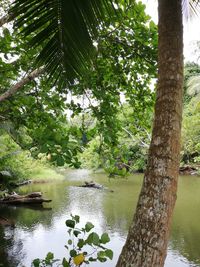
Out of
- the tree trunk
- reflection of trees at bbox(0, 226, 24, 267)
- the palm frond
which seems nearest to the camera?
the tree trunk

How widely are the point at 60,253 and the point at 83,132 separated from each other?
550 cm

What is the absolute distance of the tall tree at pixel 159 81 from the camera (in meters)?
1.90

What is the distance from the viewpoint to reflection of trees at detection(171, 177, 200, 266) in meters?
8.32

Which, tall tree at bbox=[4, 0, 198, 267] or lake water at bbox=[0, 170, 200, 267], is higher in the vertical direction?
tall tree at bbox=[4, 0, 198, 267]

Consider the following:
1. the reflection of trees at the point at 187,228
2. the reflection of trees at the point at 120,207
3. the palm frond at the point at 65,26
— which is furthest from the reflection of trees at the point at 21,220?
the palm frond at the point at 65,26

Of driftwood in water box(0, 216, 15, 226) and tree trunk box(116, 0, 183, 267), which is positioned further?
driftwood in water box(0, 216, 15, 226)

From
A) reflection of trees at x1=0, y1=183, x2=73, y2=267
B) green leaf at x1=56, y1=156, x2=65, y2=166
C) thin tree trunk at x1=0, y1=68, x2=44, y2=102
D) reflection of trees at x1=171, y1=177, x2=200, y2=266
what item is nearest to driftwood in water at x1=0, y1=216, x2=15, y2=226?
reflection of trees at x1=0, y1=183, x2=73, y2=267

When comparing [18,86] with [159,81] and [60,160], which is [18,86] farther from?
[159,81]

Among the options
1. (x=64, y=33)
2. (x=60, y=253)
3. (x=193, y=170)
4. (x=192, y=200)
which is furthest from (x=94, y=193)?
(x=64, y=33)

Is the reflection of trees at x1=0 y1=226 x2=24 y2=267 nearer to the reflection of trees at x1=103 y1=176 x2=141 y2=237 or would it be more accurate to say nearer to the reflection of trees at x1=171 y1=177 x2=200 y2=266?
the reflection of trees at x1=103 y1=176 x2=141 y2=237

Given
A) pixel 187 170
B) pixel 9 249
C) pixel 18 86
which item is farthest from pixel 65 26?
pixel 187 170

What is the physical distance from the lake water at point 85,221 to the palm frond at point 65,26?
611 centimetres

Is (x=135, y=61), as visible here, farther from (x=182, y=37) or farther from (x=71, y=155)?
(x=182, y=37)

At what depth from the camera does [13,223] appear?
11.0 meters
